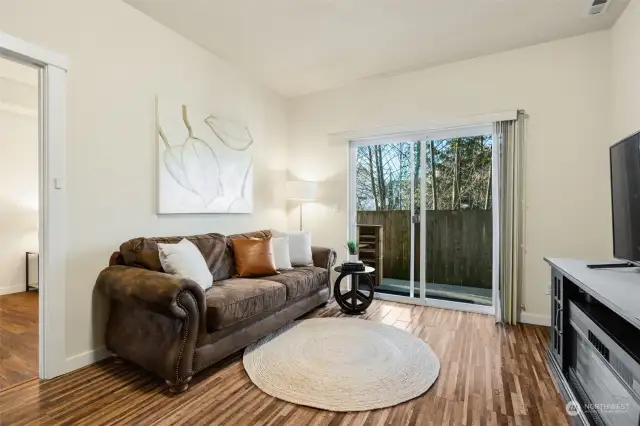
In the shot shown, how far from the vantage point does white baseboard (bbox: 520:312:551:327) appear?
3.17 meters

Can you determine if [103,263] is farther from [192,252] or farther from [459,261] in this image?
[459,261]

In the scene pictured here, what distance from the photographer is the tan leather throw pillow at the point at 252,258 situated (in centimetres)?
309

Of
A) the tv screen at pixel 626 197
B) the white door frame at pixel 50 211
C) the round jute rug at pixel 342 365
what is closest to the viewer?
the tv screen at pixel 626 197

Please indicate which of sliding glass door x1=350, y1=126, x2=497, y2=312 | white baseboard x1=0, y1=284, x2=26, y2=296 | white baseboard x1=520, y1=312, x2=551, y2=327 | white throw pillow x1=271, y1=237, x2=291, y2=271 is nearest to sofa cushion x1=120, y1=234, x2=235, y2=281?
white throw pillow x1=271, y1=237, x2=291, y2=271

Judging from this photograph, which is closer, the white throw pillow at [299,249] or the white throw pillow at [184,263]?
the white throw pillow at [184,263]

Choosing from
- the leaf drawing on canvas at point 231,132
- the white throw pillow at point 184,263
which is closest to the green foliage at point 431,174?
the leaf drawing on canvas at point 231,132

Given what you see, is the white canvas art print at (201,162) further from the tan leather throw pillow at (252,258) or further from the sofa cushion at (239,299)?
the sofa cushion at (239,299)

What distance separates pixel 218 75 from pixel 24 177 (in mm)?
3173

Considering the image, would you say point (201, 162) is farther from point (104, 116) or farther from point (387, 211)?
point (387, 211)

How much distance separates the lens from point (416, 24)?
9.34 feet

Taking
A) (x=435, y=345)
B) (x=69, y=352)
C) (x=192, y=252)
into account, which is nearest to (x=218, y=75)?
(x=192, y=252)

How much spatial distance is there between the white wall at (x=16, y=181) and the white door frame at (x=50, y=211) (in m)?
2.64

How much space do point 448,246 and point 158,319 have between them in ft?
10.1

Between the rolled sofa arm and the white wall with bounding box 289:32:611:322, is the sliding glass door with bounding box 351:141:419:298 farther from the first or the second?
the rolled sofa arm
